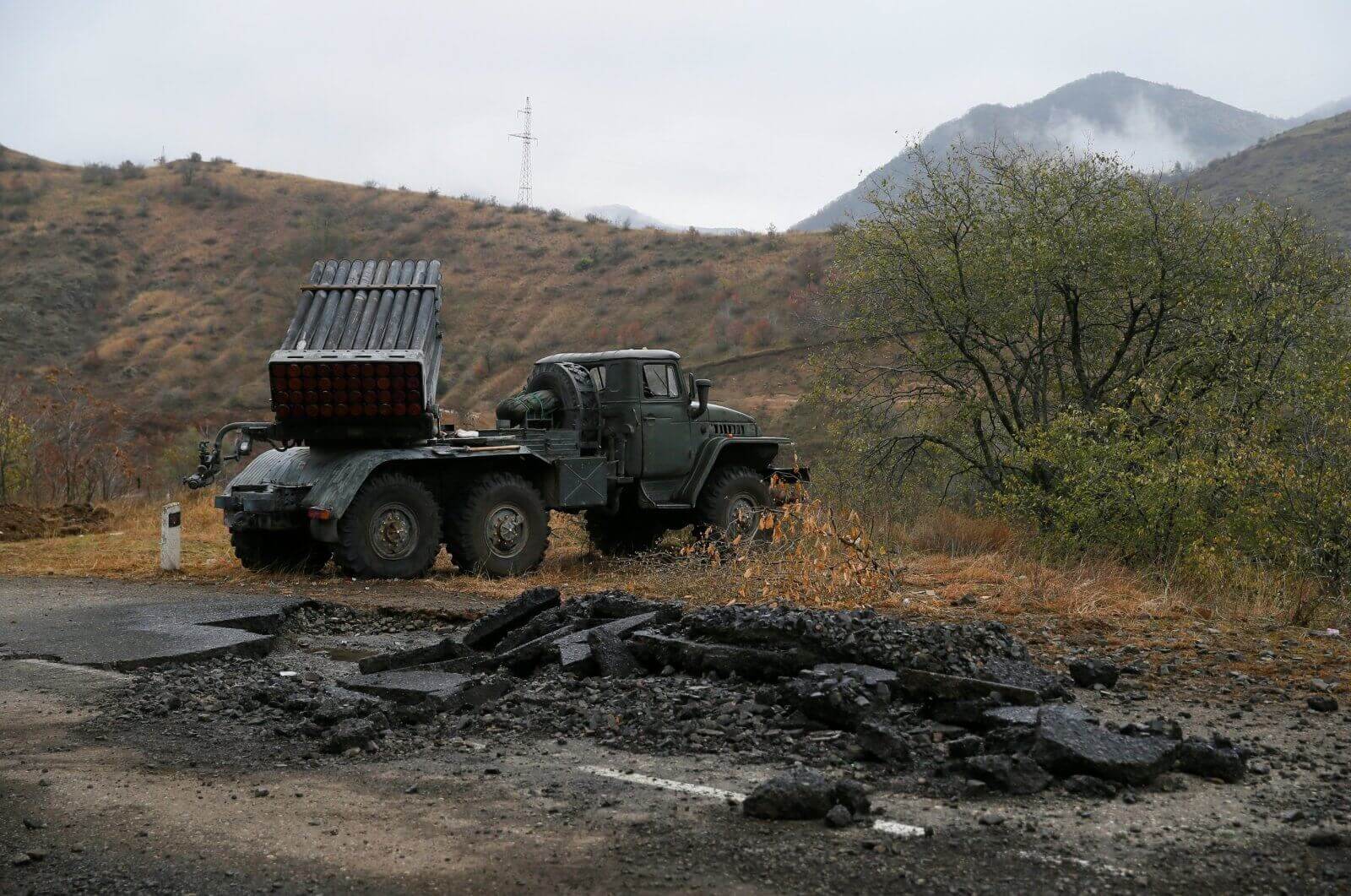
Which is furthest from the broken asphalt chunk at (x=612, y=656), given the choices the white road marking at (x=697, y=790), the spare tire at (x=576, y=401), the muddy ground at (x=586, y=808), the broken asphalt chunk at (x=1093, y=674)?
the spare tire at (x=576, y=401)

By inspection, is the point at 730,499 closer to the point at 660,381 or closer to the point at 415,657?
the point at 660,381

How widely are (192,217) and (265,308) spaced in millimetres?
12469

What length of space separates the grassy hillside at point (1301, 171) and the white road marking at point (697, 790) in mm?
48476

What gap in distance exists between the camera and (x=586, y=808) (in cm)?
496

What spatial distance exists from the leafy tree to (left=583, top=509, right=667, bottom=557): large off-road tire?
3.21 meters

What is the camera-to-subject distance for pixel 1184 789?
5109mm

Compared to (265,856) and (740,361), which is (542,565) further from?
(740,361)

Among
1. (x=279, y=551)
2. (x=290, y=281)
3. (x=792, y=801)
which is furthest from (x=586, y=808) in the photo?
(x=290, y=281)

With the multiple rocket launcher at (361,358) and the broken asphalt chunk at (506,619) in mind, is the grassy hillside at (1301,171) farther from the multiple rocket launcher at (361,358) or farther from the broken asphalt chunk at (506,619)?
the broken asphalt chunk at (506,619)

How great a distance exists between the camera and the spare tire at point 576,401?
14000mm

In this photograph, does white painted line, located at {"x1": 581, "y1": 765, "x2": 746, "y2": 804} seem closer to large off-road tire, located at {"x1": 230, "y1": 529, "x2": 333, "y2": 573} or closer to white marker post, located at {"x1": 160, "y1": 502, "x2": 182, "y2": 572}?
large off-road tire, located at {"x1": 230, "y1": 529, "x2": 333, "y2": 573}

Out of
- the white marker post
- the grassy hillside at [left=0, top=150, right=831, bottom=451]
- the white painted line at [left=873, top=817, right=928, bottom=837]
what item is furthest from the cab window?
the grassy hillside at [left=0, top=150, right=831, bottom=451]

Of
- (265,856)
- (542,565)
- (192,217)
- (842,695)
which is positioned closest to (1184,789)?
(842,695)

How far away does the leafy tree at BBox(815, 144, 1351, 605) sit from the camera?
11.6 m
